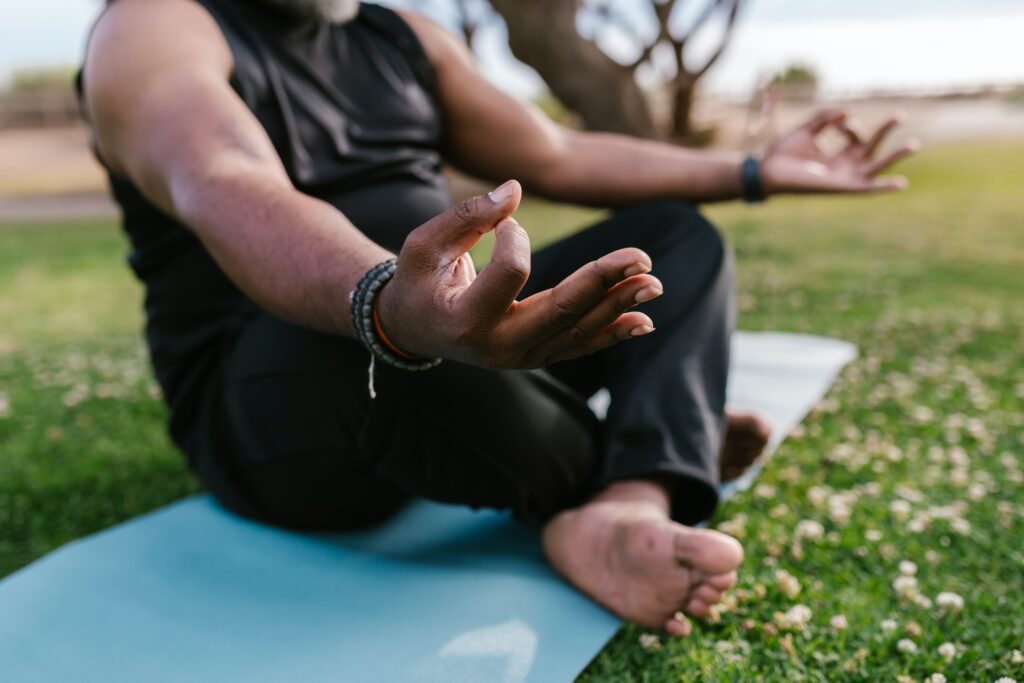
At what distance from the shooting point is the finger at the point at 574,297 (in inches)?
34.3

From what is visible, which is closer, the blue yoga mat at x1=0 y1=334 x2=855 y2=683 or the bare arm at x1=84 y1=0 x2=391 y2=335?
the bare arm at x1=84 y1=0 x2=391 y2=335

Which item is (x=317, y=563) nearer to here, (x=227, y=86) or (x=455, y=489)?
(x=455, y=489)

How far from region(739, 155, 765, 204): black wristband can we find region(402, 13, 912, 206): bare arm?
15 millimetres

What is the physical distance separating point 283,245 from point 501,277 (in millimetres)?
408

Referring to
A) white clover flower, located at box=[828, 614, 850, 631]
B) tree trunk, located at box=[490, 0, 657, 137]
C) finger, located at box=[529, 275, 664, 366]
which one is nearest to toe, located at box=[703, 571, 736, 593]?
Result: white clover flower, located at box=[828, 614, 850, 631]

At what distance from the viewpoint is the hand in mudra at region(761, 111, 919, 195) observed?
202 cm

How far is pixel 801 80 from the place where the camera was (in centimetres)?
2484

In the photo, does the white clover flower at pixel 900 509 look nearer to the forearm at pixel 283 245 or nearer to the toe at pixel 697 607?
the toe at pixel 697 607

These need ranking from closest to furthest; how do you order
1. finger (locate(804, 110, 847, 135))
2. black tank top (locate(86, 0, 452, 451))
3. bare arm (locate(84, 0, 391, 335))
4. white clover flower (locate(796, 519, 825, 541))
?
bare arm (locate(84, 0, 391, 335)) < black tank top (locate(86, 0, 452, 451)) < white clover flower (locate(796, 519, 825, 541)) < finger (locate(804, 110, 847, 135))

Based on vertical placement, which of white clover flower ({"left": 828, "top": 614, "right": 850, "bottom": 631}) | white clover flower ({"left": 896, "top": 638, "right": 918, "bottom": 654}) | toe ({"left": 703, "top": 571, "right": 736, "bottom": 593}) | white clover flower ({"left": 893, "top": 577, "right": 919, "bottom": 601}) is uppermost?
toe ({"left": 703, "top": 571, "right": 736, "bottom": 593})

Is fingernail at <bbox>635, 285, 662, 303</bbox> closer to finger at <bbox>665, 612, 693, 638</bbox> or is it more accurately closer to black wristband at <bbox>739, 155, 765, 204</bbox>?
finger at <bbox>665, 612, 693, 638</bbox>

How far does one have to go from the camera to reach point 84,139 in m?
22.2

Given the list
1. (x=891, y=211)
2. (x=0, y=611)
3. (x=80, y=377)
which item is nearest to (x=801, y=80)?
(x=891, y=211)

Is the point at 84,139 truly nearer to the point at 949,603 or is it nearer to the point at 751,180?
the point at 751,180
